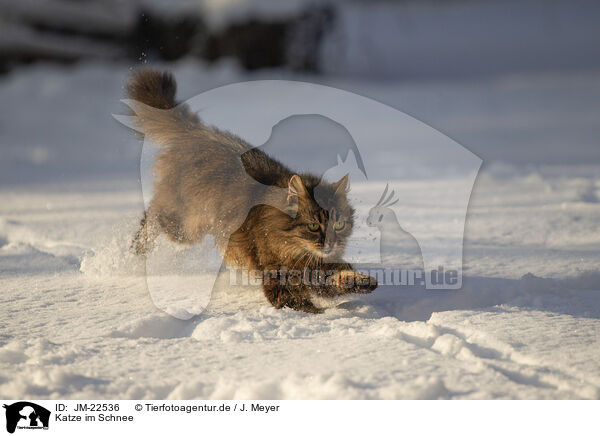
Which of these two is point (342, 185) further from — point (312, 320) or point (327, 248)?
point (312, 320)

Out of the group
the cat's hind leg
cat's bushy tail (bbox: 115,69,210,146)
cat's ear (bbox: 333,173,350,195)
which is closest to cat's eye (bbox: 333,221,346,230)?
cat's ear (bbox: 333,173,350,195)

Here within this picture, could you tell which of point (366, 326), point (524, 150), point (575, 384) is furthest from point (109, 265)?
point (524, 150)

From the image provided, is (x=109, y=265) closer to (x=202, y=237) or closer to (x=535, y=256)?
(x=202, y=237)

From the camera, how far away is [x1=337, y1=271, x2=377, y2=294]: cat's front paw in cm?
287

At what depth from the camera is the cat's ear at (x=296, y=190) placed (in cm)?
284

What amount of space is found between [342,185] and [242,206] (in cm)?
57

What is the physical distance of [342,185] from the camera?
9.85ft

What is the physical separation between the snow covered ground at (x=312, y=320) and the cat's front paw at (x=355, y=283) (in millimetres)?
108

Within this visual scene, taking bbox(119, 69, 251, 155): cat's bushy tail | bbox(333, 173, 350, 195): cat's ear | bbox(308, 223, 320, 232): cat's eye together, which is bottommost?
bbox(308, 223, 320, 232): cat's eye

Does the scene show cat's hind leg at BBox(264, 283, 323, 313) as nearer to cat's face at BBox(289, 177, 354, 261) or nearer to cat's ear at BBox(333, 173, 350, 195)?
cat's face at BBox(289, 177, 354, 261)
